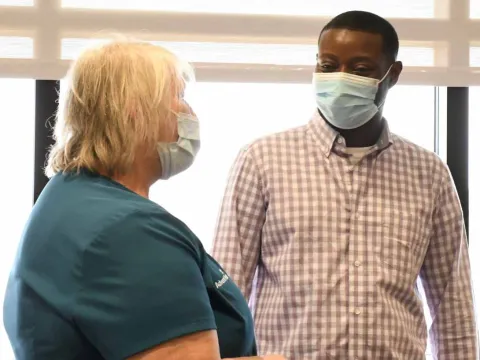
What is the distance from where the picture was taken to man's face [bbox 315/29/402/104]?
6.20 ft

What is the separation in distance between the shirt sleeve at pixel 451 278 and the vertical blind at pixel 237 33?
0.63 m

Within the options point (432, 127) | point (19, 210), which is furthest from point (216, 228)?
point (432, 127)

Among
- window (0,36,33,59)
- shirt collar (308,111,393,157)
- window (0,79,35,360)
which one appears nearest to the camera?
shirt collar (308,111,393,157)

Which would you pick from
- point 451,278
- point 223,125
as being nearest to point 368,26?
point 451,278

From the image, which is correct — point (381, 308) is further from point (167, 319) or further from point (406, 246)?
point (167, 319)

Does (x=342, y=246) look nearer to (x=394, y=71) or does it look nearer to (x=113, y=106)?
(x=394, y=71)

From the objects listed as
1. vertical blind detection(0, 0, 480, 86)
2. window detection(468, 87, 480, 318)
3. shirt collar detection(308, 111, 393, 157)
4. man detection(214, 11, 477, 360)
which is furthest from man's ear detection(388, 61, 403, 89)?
window detection(468, 87, 480, 318)

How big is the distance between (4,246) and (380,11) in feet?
5.25

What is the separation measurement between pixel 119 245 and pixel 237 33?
1492mm

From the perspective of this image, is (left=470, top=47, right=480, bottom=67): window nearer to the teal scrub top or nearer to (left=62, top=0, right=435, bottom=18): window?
(left=62, top=0, right=435, bottom=18): window

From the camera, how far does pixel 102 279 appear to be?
105 centimetres

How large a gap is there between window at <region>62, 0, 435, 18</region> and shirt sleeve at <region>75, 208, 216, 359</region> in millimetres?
1471

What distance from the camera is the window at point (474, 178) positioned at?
273cm

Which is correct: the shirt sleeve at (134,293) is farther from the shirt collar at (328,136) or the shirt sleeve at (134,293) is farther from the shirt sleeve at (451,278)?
the shirt sleeve at (451,278)
